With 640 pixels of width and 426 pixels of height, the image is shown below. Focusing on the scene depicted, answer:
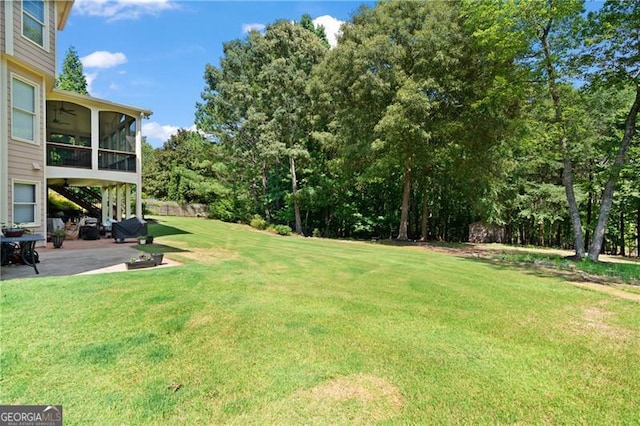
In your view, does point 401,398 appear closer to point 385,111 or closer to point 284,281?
point 284,281

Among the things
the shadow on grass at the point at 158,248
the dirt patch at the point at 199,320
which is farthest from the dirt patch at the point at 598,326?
the shadow on grass at the point at 158,248

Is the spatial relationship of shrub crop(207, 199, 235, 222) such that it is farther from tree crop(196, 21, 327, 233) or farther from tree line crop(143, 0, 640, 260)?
tree crop(196, 21, 327, 233)

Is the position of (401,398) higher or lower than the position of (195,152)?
lower

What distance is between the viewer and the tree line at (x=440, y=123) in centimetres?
1102

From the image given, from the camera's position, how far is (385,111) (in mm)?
15750

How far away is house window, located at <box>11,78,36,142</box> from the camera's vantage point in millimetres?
9227

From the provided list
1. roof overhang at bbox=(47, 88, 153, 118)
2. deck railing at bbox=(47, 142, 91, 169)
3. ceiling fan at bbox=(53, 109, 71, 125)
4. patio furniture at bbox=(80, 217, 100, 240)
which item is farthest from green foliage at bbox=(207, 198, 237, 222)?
patio furniture at bbox=(80, 217, 100, 240)

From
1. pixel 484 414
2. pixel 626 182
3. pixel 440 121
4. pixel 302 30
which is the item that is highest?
pixel 302 30

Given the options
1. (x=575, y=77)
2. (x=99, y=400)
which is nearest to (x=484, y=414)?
(x=99, y=400)

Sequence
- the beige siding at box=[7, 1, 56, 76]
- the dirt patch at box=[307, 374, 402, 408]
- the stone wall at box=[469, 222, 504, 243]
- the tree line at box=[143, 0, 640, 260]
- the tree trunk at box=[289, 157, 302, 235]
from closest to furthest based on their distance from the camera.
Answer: the dirt patch at box=[307, 374, 402, 408], the beige siding at box=[7, 1, 56, 76], the tree line at box=[143, 0, 640, 260], the tree trunk at box=[289, 157, 302, 235], the stone wall at box=[469, 222, 504, 243]

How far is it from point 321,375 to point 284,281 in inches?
134

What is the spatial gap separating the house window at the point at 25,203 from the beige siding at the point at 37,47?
133 inches

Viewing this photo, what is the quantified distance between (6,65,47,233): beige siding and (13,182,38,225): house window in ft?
0.41

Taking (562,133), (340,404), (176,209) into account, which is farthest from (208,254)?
(176,209)
